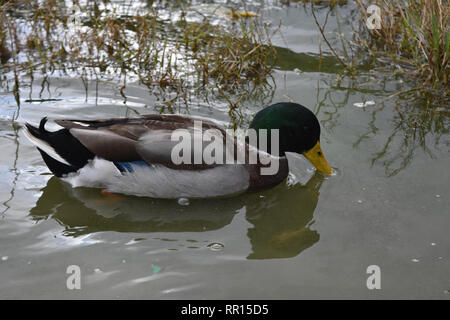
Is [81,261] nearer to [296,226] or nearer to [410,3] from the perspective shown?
[296,226]

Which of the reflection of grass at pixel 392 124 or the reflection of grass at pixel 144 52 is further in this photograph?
the reflection of grass at pixel 144 52

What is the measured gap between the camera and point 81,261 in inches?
128

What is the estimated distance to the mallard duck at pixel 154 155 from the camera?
3725 millimetres

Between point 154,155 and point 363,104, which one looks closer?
point 154,155

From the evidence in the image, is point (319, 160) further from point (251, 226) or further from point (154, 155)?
point (154, 155)

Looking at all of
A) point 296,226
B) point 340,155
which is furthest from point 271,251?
point 340,155

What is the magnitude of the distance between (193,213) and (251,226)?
0.38 meters

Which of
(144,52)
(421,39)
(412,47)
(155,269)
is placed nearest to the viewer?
(155,269)

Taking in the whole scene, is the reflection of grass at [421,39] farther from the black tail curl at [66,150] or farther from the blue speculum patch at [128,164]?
the black tail curl at [66,150]

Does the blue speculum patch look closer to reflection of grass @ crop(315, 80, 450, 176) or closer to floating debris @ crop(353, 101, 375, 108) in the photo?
reflection of grass @ crop(315, 80, 450, 176)

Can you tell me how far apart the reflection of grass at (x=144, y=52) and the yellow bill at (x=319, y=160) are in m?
1.07

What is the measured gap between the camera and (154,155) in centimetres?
370

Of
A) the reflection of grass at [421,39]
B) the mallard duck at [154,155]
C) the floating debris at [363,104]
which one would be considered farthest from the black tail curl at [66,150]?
the reflection of grass at [421,39]

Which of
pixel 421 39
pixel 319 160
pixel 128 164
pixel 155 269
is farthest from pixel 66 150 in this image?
pixel 421 39
